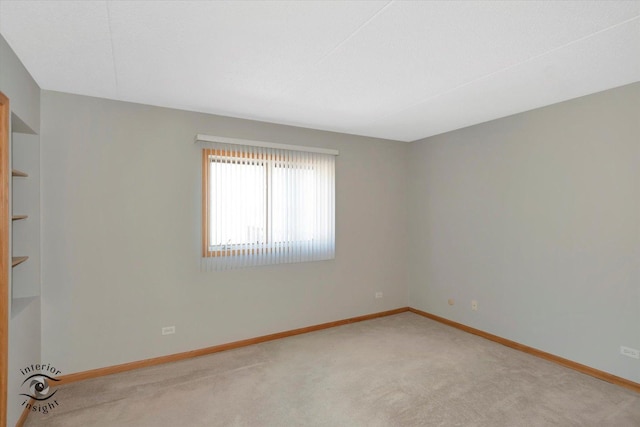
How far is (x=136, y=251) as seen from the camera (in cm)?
312

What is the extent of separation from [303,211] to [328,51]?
2.11m

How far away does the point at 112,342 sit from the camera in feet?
9.85

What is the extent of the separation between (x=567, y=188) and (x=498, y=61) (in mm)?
1643

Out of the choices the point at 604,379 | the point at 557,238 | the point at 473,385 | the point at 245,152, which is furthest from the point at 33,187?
the point at 604,379

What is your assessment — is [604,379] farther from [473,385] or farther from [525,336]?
[473,385]

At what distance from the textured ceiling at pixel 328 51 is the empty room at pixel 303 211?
0.02m

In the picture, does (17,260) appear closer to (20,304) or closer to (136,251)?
(20,304)

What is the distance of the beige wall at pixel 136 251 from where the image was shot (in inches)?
112

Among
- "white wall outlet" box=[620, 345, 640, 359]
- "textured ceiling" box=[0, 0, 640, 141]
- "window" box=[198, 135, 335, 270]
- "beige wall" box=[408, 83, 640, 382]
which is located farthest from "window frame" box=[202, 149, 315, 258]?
"white wall outlet" box=[620, 345, 640, 359]

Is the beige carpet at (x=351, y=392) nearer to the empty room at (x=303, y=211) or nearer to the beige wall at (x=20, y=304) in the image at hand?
the empty room at (x=303, y=211)

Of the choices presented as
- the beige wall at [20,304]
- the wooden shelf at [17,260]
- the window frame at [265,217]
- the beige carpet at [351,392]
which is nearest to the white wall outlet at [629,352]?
the beige carpet at [351,392]

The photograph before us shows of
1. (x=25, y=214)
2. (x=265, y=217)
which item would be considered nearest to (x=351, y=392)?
(x=265, y=217)
